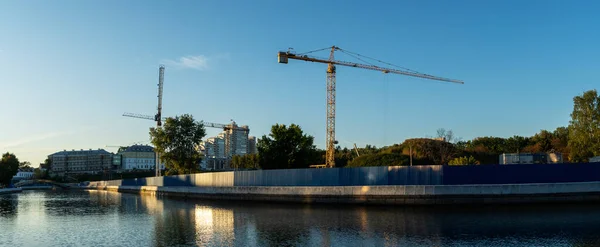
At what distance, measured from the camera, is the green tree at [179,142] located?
104750 millimetres

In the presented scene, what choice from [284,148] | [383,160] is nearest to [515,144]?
[383,160]

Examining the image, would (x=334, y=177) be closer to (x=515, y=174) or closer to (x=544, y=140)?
(x=515, y=174)

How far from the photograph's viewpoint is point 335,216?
33.5m

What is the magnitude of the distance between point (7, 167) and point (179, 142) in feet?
219

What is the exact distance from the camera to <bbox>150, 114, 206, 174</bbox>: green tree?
105 metres

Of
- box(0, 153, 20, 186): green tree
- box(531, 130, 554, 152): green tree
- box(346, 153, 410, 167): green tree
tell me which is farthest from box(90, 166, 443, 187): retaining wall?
box(0, 153, 20, 186): green tree

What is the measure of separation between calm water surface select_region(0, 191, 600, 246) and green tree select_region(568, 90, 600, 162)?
41716 mm

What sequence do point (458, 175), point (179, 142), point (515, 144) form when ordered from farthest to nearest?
point (515, 144) < point (179, 142) < point (458, 175)

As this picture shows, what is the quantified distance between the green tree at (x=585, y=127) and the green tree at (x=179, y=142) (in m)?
73.1

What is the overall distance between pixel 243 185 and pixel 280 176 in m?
6.14

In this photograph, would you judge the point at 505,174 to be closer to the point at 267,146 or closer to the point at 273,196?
the point at 273,196

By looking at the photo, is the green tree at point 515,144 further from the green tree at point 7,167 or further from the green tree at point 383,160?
the green tree at point 7,167

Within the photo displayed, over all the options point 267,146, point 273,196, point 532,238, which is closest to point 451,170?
point 273,196

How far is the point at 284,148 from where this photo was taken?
316ft
